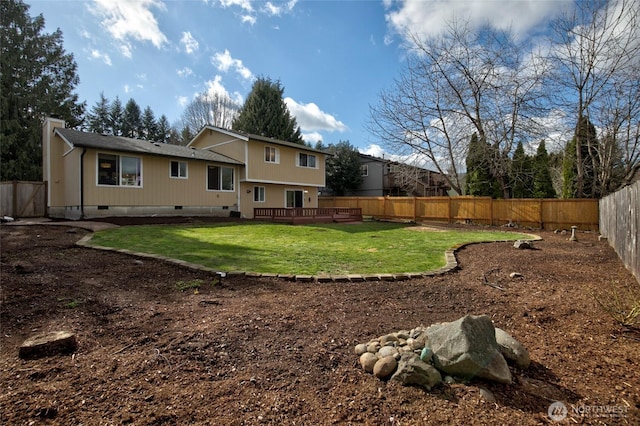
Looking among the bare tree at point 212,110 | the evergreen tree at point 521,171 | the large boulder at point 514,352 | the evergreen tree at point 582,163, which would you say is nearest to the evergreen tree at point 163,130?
the bare tree at point 212,110

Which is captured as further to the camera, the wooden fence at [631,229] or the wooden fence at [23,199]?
the wooden fence at [23,199]

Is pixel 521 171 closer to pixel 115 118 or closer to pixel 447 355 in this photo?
pixel 447 355

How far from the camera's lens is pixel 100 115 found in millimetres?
35562

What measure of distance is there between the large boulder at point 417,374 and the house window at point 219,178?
56.9ft

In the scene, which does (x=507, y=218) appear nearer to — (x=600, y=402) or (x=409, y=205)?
(x=409, y=205)

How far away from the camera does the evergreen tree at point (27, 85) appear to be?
71.2ft

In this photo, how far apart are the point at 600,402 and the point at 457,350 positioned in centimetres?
92

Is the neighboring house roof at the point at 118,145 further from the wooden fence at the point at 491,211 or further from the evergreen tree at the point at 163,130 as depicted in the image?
the evergreen tree at the point at 163,130

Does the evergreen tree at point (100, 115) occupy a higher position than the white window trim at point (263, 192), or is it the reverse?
the evergreen tree at point (100, 115)

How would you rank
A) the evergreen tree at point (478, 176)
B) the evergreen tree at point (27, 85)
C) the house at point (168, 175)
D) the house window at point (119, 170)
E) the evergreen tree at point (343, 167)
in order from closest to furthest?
the house at point (168, 175), the house window at point (119, 170), the evergreen tree at point (478, 176), the evergreen tree at point (27, 85), the evergreen tree at point (343, 167)

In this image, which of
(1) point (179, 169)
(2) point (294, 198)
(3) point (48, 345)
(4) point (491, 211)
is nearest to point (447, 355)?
(3) point (48, 345)

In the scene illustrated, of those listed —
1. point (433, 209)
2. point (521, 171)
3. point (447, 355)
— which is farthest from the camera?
point (433, 209)

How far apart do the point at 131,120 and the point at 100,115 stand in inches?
120

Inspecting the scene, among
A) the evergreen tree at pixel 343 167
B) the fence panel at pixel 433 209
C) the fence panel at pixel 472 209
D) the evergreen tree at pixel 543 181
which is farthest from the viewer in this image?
the evergreen tree at pixel 343 167
